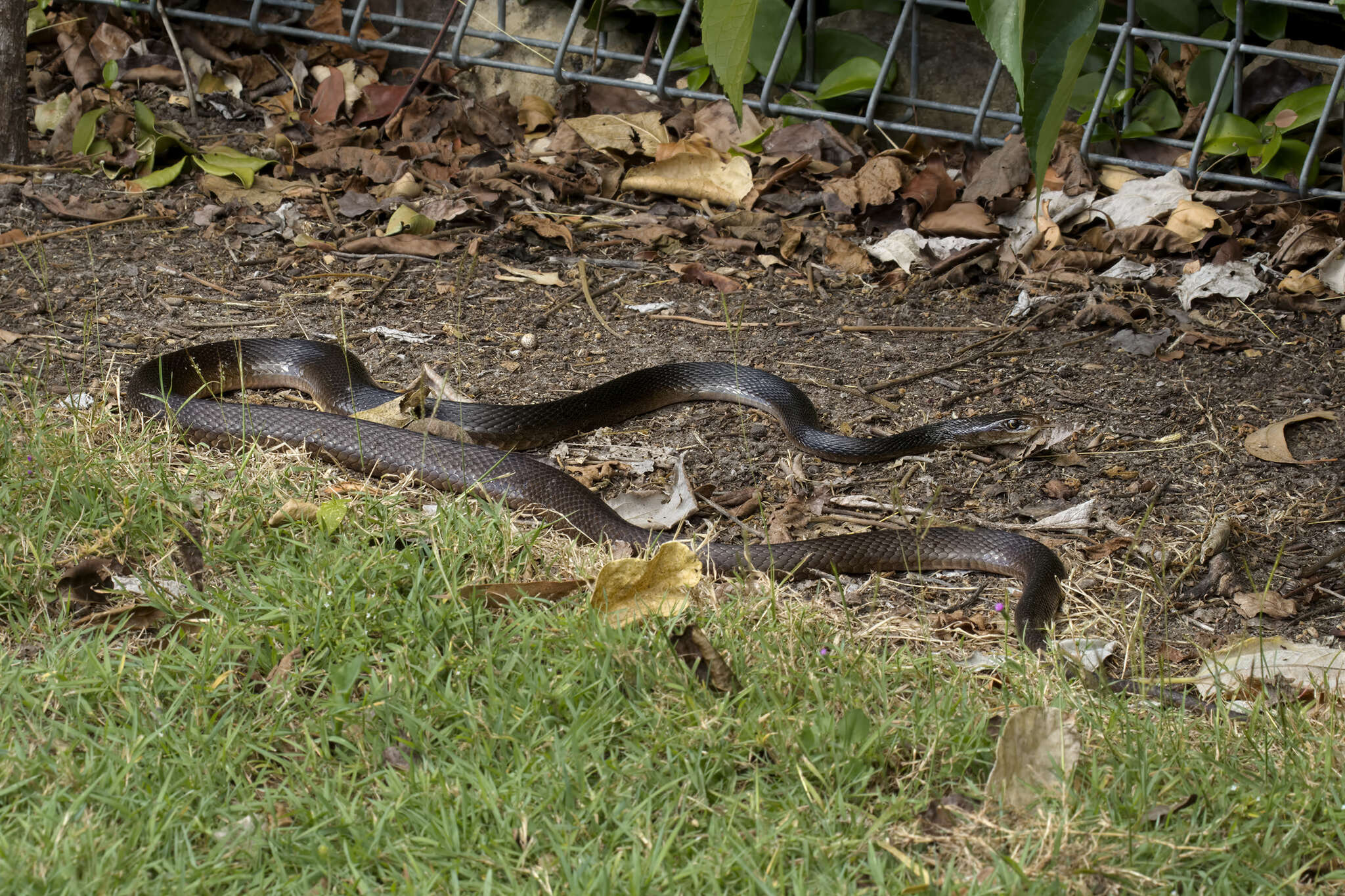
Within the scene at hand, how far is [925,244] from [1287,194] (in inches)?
69.1

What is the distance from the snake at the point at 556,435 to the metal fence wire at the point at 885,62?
2116mm

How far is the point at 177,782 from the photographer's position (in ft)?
7.28

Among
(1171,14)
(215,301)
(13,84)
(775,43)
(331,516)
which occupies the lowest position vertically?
(215,301)

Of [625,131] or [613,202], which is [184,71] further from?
[613,202]

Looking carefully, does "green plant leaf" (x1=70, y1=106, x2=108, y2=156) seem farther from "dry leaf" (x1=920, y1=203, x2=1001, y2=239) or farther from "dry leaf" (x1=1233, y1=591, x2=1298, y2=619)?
"dry leaf" (x1=1233, y1=591, x2=1298, y2=619)

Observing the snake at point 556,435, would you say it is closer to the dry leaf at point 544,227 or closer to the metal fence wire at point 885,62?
the dry leaf at point 544,227

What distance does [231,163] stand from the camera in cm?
638

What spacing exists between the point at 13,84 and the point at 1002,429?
5.07 meters

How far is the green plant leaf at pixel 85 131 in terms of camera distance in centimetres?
651

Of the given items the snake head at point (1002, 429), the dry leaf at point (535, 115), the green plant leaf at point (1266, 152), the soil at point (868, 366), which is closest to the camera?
the soil at point (868, 366)

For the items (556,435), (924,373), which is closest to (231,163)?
(556,435)

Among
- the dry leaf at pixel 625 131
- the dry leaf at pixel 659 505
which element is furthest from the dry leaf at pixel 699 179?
the dry leaf at pixel 659 505

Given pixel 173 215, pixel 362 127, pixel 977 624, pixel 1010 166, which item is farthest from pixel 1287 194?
pixel 173 215

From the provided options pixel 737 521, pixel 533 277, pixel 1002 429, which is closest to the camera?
pixel 737 521
